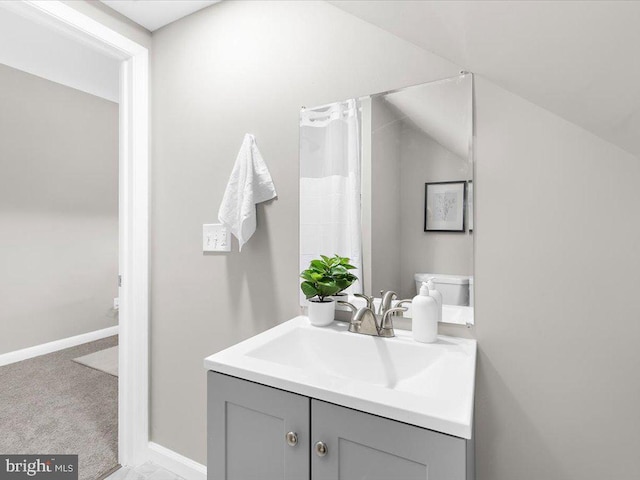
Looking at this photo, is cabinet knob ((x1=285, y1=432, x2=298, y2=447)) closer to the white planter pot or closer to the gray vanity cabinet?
the gray vanity cabinet

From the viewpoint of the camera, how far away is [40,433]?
6.52ft

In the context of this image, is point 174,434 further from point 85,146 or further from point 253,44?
point 85,146

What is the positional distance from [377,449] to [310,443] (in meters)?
0.17

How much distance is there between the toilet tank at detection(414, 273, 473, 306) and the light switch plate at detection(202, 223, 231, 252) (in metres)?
0.92

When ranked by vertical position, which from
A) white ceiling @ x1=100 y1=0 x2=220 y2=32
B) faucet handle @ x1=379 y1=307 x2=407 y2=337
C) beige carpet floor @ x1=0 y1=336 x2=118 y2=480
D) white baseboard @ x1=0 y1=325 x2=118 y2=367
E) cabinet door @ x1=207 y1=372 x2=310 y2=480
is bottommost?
beige carpet floor @ x1=0 y1=336 x2=118 y2=480

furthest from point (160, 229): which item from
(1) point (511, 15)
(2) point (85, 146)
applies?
(2) point (85, 146)

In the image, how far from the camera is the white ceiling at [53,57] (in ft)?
7.71

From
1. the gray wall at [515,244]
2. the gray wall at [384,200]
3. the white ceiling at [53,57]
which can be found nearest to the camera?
the gray wall at [515,244]

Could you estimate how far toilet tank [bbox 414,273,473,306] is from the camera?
1104mm

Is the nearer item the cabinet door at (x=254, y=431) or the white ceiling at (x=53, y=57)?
the cabinet door at (x=254, y=431)

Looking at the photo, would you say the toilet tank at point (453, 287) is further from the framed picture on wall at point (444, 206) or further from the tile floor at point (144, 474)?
the tile floor at point (144, 474)

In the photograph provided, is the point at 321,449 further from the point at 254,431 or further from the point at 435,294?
the point at 435,294

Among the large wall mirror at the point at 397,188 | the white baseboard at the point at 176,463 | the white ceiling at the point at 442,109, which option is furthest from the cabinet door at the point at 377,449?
the white baseboard at the point at 176,463

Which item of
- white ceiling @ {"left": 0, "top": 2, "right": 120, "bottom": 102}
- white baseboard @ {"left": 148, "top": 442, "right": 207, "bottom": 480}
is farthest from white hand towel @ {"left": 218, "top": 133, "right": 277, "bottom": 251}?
white ceiling @ {"left": 0, "top": 2, "right": 120, "bottom": 102}
